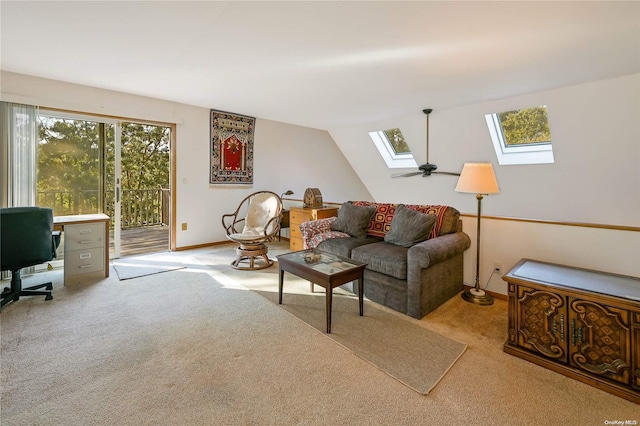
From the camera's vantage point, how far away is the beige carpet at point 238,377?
1.40 metres

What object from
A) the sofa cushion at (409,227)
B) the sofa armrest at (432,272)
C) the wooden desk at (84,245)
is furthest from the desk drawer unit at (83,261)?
the sofa armrest at (432,272)

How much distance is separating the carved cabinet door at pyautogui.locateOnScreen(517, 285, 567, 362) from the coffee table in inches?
43.4

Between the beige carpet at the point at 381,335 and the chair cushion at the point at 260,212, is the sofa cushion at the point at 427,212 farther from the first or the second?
the chair cushion at the point at 260,212

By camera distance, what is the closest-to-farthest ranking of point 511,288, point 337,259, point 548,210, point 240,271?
point 511,288
point 337,259
point 240,271
point 548,210

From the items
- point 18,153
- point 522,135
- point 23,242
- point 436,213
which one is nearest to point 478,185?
point 436,213

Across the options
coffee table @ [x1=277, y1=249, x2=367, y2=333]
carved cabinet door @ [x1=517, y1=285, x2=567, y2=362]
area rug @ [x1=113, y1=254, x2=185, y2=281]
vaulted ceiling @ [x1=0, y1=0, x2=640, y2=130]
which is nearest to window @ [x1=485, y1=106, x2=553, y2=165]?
vaulted ceiling @ [x1=0, y1=0, x2=640, y2=130]

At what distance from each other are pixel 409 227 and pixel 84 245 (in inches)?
140

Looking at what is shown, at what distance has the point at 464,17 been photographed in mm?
1944

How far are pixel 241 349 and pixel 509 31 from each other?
299 centimetres

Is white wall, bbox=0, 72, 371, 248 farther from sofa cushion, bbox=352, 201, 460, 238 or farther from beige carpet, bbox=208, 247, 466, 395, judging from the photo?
sofa cushion, bbox=352, 201, 460, 238

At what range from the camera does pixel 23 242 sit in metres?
2.52

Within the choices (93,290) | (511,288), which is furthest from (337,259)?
(93,290)

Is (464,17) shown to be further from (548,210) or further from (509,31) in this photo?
(548,210)

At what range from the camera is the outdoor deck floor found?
15.1 ft
